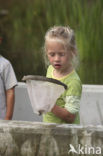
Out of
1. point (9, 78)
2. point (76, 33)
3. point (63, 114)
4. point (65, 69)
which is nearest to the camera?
point (63, 114)

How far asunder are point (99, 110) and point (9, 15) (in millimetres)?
4684

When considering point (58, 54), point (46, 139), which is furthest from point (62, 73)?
point (46, 139)

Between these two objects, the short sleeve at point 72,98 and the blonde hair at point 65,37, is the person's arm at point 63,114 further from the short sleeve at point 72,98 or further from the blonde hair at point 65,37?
the blonde hair at point 65,37

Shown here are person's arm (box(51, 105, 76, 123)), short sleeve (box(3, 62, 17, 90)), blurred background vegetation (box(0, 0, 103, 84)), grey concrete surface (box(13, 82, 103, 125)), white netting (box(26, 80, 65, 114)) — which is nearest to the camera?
white netting (box(26, 80, 65, 114))

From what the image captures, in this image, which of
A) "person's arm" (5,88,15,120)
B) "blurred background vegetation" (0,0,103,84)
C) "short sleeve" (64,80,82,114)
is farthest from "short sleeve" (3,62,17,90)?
"blurred background vegetation" (0,0,103,84)

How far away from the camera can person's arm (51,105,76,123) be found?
2210mm

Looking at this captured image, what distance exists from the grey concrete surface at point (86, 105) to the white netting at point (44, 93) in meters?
1.13

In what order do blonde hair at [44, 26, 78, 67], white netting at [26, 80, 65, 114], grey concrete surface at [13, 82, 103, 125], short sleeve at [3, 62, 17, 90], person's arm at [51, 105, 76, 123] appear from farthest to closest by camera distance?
grey concrete surface at [13, 82, 103, 125]
short sleeve at [3, 62, 17, 90]
blonde hair at [44, 26, 78, 67]
person's arm at [51, 105, 76, 123]
white netting at [26, 80, 65, 114]

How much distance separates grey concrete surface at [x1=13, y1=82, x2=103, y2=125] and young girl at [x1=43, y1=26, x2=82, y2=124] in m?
0.86

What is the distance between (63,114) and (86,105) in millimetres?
1070

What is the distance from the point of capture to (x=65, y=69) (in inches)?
93.8

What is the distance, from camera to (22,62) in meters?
5.37

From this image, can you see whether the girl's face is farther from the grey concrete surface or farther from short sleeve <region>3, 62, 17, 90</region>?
the grey concrete surface

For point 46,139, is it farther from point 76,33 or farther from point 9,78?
point 76,33
